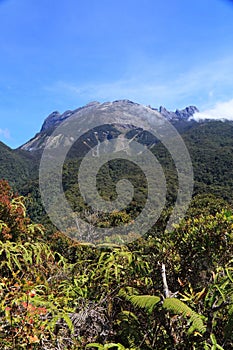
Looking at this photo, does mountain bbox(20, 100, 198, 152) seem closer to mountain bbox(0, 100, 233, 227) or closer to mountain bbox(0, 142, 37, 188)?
mountain bbox(0, 100, 233, 227)

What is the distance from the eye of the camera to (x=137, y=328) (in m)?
1.36

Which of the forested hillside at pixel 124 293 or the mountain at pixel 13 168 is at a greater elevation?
the mountain at pixel 13 168

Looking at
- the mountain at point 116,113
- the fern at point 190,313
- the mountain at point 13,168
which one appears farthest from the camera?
the mountain at point 116,113

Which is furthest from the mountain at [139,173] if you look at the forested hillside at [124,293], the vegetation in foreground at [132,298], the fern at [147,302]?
the fern at [147,302]

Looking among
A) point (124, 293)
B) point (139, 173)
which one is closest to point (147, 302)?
point (124, 293)

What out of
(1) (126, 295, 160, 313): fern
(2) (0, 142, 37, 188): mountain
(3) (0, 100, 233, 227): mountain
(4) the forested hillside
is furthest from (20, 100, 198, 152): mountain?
(1) (126, 295, 160, 313): fern

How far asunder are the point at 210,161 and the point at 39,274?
5596cm

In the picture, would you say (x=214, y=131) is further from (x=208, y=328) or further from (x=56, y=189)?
(x=208, y=328)

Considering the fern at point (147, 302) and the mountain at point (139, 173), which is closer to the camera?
the fern at point (147, 302)

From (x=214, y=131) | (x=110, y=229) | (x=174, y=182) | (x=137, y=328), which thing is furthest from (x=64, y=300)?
(x=214, y=131)

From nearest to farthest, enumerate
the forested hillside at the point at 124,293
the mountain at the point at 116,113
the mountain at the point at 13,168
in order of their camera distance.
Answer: the forested hillside at the point at 124,293, the mountain at the point at 13,168, the mountain at the point at 116,113

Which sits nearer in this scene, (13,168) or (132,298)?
(132,298)

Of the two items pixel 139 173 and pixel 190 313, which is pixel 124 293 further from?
pixel 139 173

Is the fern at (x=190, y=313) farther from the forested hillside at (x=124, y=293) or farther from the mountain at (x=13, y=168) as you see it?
the mountain at (x=13, y=168)
